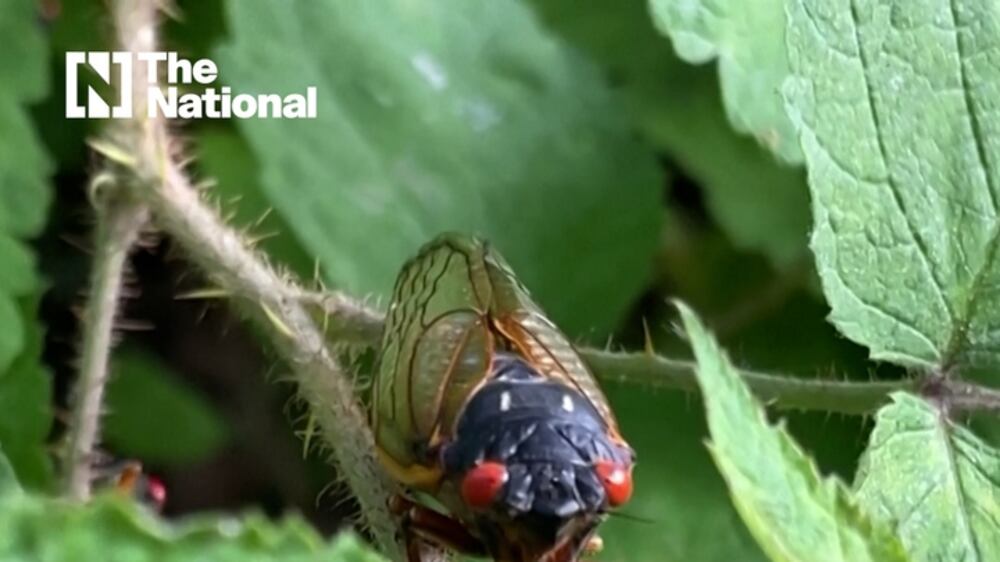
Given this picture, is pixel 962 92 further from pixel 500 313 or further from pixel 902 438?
pixel 500 313

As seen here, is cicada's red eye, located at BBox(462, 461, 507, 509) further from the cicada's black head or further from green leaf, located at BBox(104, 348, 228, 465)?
green leaf, located at BBox(104, 348, 228, 465)

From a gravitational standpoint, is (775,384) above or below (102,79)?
below

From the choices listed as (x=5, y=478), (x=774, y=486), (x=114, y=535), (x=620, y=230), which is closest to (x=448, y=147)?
(x=620, y=230)

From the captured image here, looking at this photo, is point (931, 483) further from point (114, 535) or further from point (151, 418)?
point (151, 418)

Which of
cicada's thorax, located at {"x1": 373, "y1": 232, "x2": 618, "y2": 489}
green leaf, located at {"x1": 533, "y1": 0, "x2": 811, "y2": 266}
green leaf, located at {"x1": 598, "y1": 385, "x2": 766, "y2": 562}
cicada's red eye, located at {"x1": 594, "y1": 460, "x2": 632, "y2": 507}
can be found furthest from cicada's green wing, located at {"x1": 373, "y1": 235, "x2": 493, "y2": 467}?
green leaf, located at {"x1": 533, "y1": 0, "x2": 811, "y2": 266}

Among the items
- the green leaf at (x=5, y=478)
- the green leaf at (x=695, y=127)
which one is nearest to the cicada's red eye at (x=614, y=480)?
the green leaf at (x=5, y=478)

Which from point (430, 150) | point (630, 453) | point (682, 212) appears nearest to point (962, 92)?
point (630, 453)
